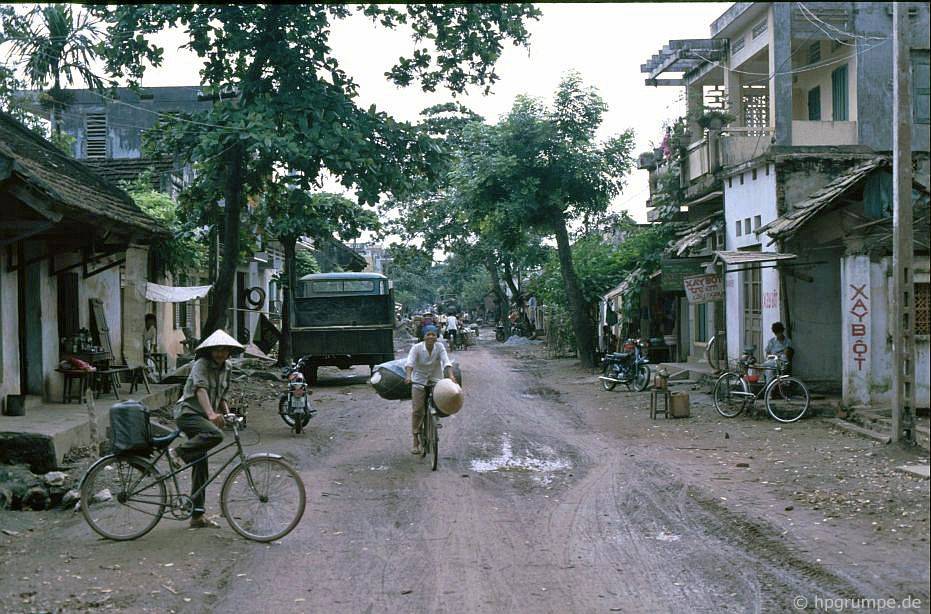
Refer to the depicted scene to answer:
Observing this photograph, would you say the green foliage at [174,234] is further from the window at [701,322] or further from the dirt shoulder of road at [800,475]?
the window at [701,322]

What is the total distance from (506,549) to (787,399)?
9.31 meters

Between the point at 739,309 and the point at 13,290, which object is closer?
the point at 13,290

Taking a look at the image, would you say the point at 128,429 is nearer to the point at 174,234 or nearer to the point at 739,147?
the point at 174,234

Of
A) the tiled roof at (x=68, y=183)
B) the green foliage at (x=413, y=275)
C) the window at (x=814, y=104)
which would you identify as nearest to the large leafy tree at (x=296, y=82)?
the tiled roof at (x=68, y=183)

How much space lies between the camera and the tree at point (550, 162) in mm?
26453

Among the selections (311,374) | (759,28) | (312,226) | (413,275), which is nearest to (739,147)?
(759,28)

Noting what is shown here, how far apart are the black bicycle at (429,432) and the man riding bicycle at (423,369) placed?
50 millimetres

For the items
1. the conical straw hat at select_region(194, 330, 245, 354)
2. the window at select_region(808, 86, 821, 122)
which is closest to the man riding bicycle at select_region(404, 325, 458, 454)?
the conical straw hat at select_region(194, 330, 245, 354)

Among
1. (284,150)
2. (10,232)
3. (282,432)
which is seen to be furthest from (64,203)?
(282,432)

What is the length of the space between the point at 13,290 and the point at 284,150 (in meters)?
4.52

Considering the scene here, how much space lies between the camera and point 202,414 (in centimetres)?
783

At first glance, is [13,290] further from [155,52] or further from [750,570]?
[750,570]

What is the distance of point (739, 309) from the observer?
1928 cm

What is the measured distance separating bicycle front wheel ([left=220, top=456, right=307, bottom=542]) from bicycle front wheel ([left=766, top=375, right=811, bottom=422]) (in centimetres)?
933
